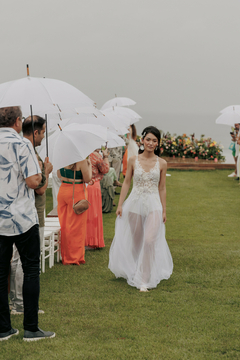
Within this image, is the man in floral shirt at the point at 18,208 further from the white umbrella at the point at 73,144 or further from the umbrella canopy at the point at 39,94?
the white umbrella at the point at 73,144

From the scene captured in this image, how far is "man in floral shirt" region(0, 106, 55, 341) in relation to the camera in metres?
3.25

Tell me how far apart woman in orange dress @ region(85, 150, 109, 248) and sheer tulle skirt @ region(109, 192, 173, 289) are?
5.51 ft

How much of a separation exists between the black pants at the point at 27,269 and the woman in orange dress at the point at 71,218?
2541mm

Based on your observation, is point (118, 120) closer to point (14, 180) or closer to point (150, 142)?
point (150, 142)

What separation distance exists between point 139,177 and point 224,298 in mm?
1664

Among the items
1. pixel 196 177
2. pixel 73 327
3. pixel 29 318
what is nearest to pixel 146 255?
pixel 73 327

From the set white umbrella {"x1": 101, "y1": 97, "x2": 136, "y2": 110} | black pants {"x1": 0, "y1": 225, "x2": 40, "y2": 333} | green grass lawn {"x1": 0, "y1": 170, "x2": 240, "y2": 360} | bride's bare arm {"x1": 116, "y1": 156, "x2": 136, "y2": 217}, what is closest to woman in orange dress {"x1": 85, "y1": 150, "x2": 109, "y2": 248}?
green grass lawn {"x1": 0, "y1": 170, "x2": 240, "y2": 360}

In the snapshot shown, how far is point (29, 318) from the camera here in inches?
137

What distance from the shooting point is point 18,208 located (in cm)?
327

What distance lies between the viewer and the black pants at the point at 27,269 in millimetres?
3357

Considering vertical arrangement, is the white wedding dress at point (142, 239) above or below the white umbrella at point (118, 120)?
below

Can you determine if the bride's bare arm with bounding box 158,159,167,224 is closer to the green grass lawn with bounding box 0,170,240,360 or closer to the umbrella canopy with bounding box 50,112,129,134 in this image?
the green grass lawn with bounding box 0,170,240,360

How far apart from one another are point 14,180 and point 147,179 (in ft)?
7.11

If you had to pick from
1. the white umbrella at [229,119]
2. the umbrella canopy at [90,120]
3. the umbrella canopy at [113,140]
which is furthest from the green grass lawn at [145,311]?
the white umbrella at [229,119]
